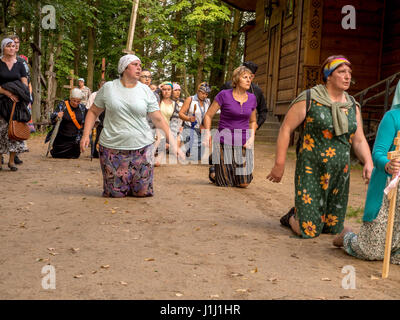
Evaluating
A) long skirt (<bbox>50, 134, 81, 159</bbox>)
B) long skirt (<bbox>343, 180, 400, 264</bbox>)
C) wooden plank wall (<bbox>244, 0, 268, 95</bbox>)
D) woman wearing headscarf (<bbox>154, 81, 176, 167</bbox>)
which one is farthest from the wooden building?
long skirt (<bbox>343, 180, 400, 264</bbox>)

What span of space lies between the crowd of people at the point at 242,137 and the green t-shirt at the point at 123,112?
0.05ft

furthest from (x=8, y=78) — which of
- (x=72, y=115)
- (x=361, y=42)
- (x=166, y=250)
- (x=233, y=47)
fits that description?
(x=233, y=47)

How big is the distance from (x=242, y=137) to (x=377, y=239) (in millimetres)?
4526

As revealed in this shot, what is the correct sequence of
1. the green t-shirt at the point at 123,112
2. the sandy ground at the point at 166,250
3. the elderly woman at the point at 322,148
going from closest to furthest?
the sandy ground at the point at 166,250
the elderly woman at the point at 322,148
the green t-shirt at the point at 123,112

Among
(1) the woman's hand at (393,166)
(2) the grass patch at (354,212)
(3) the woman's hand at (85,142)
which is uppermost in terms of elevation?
(1) the woman's hand at (393,166)

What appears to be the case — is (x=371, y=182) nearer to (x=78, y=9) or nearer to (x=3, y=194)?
(x=3, y=194)

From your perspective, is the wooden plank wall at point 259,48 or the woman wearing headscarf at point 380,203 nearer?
the woman wearing headscarf at point 380,203

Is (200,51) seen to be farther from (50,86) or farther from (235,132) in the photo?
(235,132)

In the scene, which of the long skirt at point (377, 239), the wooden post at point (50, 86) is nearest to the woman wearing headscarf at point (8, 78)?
the long skirt at point (377, 239)

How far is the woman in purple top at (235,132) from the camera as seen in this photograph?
866cm

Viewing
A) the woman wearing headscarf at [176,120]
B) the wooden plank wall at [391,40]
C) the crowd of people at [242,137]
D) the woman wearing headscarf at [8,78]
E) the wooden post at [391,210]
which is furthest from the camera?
the wooden plank wall at [391,40]

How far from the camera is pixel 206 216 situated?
6559 mm

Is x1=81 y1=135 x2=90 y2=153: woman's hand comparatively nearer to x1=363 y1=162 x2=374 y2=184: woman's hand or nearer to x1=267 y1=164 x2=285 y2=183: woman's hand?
x1=267 y1=164 x2=285 y2=183: woman's hand

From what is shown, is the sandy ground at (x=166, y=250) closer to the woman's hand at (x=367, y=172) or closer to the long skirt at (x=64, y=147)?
the woman's hand at (x=367, y=172)
